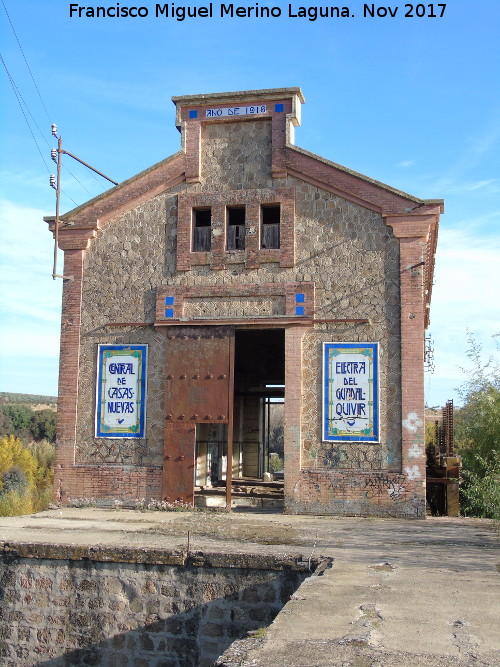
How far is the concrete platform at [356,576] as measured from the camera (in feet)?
16.7

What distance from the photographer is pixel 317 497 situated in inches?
584

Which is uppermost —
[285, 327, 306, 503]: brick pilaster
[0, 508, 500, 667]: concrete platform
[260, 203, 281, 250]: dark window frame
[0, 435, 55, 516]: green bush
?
[260, 203, 281, 250]: dark window frame

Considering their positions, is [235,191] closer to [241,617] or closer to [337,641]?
[241,617]

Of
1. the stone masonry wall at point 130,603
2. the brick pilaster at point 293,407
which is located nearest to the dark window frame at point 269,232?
the brick pilaster at point 293,407

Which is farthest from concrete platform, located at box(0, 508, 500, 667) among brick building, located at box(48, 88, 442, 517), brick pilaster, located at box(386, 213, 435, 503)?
brick pilaster, located at box(386, 213, 435, 503)

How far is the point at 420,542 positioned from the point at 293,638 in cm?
616

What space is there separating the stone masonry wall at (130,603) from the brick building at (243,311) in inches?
220

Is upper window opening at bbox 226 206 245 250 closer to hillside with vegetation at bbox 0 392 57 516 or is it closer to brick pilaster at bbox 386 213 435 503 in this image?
brick pilaster at bbox 386 213 435 503

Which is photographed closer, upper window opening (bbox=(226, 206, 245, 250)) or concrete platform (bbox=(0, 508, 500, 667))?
concrete platform (bbox=(0, 508, 500, 667))

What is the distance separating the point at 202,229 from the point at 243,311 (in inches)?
86.7

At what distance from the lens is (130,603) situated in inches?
376

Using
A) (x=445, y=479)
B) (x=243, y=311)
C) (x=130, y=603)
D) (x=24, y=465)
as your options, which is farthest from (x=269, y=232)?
(x=24, y=465)

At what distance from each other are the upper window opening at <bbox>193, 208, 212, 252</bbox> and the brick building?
3 cm

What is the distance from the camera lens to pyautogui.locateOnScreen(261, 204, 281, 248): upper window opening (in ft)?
52.4
